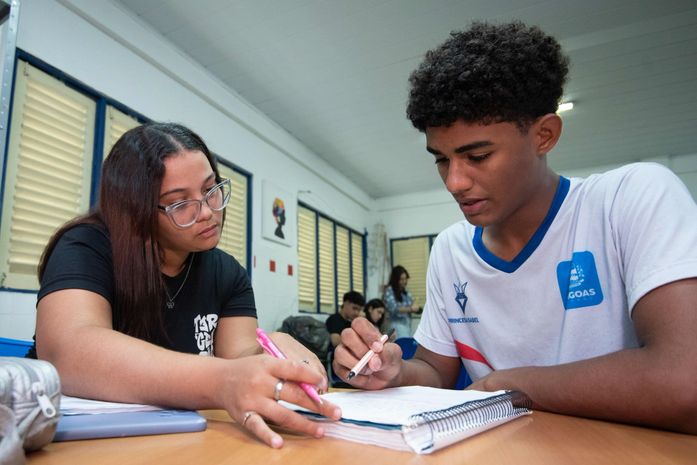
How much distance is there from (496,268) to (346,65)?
3.47m

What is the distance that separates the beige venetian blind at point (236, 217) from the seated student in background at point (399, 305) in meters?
2.68

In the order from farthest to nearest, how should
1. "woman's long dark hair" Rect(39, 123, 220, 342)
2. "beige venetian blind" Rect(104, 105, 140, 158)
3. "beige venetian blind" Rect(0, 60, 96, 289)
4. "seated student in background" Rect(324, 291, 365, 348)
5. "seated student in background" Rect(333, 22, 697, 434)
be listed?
"seated student in background" Rect(324, 291, 365, 348) → "beige venetian blind" Rect(104, 105, 140, 158) → "beige venetian blind" Rect(0, 60, 96, 289) → "woman's long dark hair" Rect(39, 123, 220, 342) → "seated student in background" Rect(333, 22, 697, 434)

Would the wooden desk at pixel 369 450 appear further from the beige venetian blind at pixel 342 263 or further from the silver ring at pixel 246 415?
the beige venetian blind at pixel 342 263

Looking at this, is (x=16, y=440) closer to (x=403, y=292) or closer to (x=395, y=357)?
(x=395, y=357)

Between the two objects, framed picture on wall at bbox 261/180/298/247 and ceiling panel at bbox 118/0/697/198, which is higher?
ceiling panel at bbox 118/0/697/198

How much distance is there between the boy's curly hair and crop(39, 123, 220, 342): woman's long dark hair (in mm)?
678

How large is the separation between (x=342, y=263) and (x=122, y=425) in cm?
628

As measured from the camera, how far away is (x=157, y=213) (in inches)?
46.8

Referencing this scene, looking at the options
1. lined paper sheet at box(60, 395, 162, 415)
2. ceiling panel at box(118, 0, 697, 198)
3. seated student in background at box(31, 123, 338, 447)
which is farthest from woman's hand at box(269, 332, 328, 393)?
ceiling panel at box(118, 0, 697, 198)

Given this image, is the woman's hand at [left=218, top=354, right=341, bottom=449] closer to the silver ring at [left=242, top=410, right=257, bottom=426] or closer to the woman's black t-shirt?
the silver ring at [left=242, top=410, right=257, bottom=426]

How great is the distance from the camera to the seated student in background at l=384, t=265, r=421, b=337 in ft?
21.2

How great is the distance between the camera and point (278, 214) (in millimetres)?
5109

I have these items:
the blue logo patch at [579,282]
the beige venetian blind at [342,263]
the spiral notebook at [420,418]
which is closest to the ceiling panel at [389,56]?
the beige venetian blind at [342,263]

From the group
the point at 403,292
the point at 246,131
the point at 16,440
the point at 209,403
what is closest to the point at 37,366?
the point at 16,440
